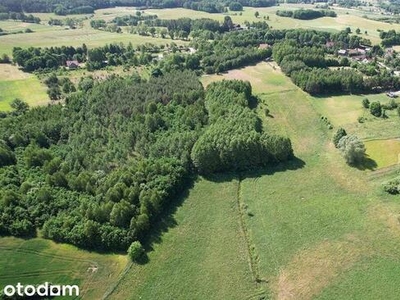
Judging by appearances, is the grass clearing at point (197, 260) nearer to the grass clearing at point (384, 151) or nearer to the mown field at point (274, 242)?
Answer: the mown field at point (274, 242)

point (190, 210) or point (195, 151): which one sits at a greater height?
point (195, 151)

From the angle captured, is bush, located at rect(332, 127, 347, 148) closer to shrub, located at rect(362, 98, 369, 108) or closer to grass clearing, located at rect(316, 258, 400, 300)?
shrub, located at rect(362, 98, 369, 108)

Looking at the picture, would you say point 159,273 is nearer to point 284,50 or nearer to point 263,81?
point 263,81

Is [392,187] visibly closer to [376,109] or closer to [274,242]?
[274,242]

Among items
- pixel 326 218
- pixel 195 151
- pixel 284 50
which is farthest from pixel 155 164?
pixel 284 50

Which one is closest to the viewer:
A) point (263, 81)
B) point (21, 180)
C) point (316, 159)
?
point (21, 180)

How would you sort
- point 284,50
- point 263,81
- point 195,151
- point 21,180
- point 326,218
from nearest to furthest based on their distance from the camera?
point 326,218 < point 21,180 < point 195,151 < point 263,81 < point 284,50

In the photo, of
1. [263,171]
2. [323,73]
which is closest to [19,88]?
[263,171]
